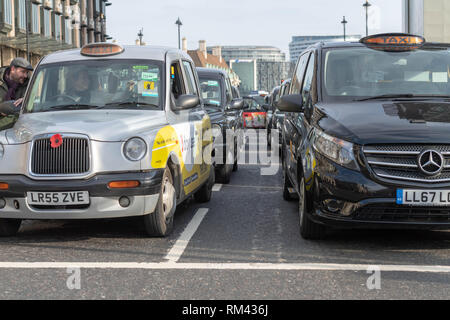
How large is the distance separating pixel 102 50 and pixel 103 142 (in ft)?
6.31

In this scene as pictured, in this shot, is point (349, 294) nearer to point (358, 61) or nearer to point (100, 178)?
point (100, 178)

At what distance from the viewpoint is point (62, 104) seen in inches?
291

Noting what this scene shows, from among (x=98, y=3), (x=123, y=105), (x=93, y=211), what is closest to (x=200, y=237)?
(x=93, y=211)

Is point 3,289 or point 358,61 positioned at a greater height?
point 358,61

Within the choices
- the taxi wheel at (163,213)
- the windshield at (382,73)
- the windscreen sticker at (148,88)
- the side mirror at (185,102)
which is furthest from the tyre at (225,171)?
the taxi wheel at (163,213)

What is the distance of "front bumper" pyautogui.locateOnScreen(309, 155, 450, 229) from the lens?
18.8 ft

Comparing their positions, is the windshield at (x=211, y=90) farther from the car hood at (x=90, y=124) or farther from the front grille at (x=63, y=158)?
the front grille at (x=63, y=158)

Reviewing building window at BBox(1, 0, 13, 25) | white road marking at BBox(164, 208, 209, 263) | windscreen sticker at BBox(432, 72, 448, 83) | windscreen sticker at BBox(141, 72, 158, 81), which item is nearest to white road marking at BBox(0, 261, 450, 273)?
white road marking at BBox(164, 208, 209, 263)

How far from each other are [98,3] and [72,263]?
60.5 m

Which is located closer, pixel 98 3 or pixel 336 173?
pixel 336 173

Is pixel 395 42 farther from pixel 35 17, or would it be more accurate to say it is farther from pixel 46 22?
pixel 46 22

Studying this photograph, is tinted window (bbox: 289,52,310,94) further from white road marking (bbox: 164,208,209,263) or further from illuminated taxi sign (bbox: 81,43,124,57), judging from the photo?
illuminated taxi sign (bbox: 81,43,124,57)

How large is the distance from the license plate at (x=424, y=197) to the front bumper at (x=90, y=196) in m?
2.18
